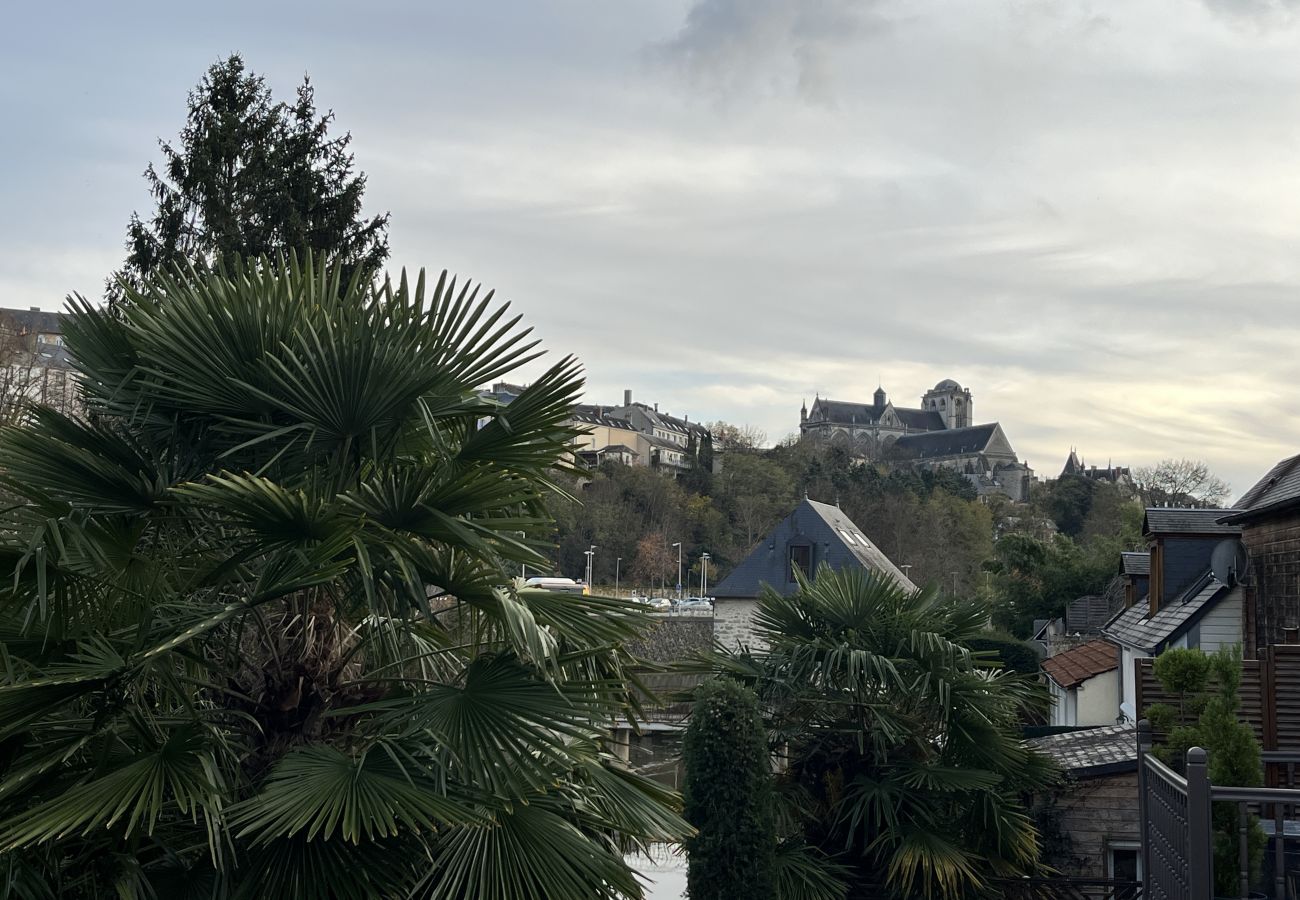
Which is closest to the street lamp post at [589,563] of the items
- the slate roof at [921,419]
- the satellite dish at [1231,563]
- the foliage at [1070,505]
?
the foliage at [1070,505]

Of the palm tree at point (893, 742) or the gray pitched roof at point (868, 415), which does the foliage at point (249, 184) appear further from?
the gray pitched roof at point (868, 415)

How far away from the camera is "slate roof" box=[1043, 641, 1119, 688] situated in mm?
21859

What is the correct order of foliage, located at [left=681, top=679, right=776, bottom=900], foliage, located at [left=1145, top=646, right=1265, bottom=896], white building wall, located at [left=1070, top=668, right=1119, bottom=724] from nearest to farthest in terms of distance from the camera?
foliage, located at [left=1145, top=646, right=1265, bottom=896] → foliage, located at [left=681, top=679, right=776, bottom=900] → white building wall, located at [left=1070, top=668, right=1119, bottom=724]

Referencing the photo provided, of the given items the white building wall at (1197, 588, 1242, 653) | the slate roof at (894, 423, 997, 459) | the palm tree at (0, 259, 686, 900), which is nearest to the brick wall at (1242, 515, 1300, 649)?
the white building wall at (1197, 588, 1242, 653)

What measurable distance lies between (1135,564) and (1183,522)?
16.5 ft

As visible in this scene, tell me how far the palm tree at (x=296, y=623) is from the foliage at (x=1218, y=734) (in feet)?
9.97

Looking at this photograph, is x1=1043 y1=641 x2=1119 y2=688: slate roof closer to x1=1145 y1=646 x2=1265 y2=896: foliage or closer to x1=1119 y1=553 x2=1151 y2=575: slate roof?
x1=1119 y1=553 x2=1151 y2=575: slate roof

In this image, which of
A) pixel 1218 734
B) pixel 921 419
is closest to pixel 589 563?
pixel 1218 734

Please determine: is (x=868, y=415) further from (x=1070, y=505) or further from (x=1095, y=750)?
(x=1095, y=750)

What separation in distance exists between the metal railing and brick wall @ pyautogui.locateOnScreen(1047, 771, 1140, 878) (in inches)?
269

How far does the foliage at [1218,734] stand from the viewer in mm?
6516

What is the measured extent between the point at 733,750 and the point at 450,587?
231 inches

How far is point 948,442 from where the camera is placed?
182 metres

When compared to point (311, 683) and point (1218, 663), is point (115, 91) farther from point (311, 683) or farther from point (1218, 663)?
point (1218, 663)
